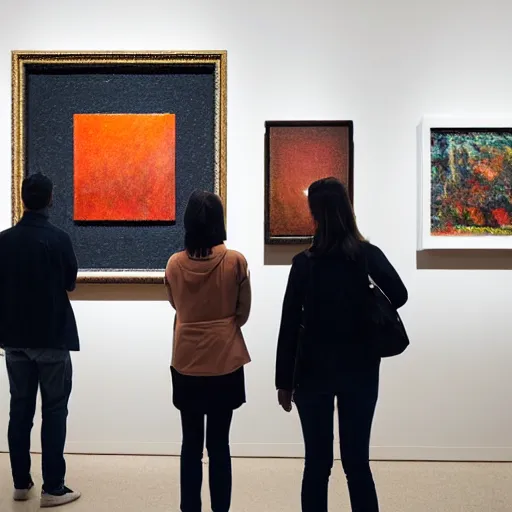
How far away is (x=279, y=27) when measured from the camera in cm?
Answer: 371

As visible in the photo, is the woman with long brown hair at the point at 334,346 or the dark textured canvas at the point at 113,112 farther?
the dark textured canvas at the point at 113,112

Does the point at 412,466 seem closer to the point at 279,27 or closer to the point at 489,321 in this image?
the point at 489,321

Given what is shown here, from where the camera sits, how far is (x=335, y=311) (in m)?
2.21

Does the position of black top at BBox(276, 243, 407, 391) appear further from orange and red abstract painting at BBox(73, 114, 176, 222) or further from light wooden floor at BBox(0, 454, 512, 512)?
orange and red abstract painting at BBox(73, 114, 176, 222)

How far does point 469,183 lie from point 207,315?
1920 mm

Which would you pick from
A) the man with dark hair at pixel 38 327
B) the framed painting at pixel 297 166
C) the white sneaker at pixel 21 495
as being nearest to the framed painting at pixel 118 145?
the framed painting at pixel 297 166

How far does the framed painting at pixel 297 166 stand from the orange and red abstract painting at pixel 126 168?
1.85 feet

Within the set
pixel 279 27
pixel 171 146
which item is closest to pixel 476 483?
pixel 171 146

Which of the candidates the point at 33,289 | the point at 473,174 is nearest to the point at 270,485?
the point at 33,289

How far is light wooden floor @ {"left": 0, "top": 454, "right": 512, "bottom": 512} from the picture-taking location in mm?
2988

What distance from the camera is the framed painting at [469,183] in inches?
143

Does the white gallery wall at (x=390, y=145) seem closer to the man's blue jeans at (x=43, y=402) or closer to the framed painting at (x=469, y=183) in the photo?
the framed painting at (x=469, y=183)

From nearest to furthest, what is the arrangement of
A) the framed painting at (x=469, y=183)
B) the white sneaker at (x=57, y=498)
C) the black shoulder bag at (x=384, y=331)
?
1. the black shoulder bag at (x=384, y=331)
2. the white sneaker at (x=57, y=498)
3. the framed painting at (x=469, y=183)

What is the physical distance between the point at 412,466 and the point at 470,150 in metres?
1.80
